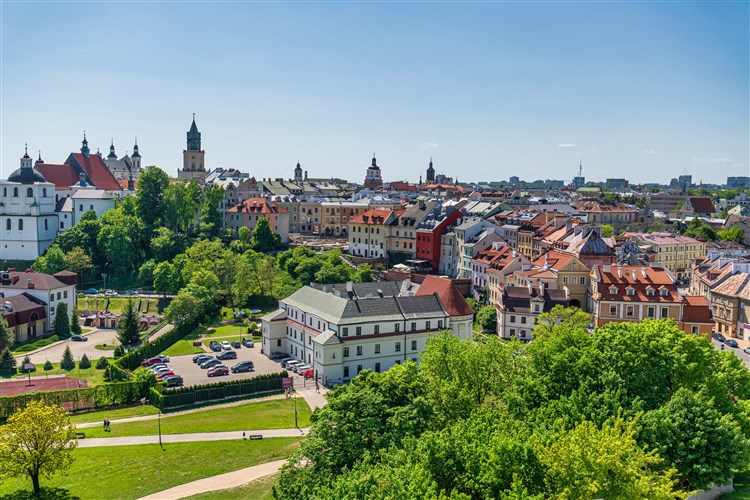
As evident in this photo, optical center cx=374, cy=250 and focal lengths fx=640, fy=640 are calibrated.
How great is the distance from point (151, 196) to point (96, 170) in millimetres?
35816

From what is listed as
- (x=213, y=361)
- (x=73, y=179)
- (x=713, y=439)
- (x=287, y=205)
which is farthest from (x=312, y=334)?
(x=73, y=179)

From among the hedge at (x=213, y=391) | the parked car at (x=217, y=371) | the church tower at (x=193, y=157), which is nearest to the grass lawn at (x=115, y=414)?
the hedge at (x=213, y=391)

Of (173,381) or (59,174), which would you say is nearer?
(173,381)

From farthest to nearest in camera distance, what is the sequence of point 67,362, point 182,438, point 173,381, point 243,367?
point 67,362 < point 243,367 < point 173,381 < point 182,438

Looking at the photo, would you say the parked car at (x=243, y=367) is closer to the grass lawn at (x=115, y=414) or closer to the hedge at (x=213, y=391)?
the hedge at (x=213, y=391)

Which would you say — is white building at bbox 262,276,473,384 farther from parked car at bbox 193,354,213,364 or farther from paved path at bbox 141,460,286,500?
paved path at bbox 141,460,286,500

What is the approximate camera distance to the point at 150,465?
3981 cm

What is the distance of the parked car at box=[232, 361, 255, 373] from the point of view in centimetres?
6050

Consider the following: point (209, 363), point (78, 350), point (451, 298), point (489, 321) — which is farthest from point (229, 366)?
point (489, 321)

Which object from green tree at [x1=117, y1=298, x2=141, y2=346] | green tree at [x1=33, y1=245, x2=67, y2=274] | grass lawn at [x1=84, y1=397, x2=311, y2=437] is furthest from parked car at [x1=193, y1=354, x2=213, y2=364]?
green tree at [x1=33, y1=245, x2=67, y2=274]

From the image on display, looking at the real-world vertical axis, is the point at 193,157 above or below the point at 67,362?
above

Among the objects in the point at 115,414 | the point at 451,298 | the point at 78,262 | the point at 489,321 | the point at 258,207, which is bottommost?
the point at 115,414

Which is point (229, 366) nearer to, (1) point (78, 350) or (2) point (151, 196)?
(1) point (78, 350)

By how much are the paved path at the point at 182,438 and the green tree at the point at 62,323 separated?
3653 centimetres
